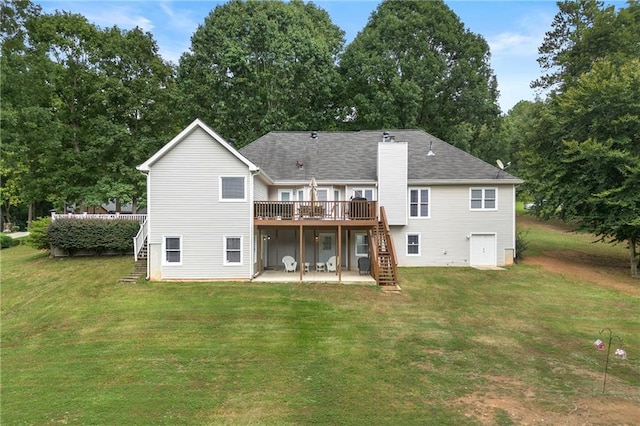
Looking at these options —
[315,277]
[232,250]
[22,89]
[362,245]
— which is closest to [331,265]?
[315,277]

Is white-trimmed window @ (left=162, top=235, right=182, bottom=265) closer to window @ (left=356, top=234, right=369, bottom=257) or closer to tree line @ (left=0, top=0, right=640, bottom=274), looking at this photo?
window @ (left=356, top=234, right=369, bottom=257)

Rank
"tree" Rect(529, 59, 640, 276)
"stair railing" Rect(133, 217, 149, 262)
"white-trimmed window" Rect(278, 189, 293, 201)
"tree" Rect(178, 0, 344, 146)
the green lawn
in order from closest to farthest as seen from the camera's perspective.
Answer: the green lawn, "tree" Rect(529, 59, 640, 276), "stair railing" Rect(133, 217, 149, 262), "white-trimmed window" Rect(278, 189, 293, 201), "tree" Rect(178, 0, 344, 146)

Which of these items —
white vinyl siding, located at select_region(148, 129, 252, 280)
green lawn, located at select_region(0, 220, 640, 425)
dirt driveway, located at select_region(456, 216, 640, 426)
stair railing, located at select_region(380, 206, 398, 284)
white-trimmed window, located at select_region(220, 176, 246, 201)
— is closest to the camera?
dirt driveway, located at select_region(456, 216, 640, 426)

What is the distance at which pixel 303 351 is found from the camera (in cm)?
956

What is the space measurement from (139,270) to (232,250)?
4445 millimetres

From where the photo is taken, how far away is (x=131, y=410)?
22.5 ft

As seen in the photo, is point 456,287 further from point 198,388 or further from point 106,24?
point 106,24

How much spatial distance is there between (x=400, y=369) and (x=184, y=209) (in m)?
12.0

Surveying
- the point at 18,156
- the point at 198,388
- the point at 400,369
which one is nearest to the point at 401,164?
the point at 400,369

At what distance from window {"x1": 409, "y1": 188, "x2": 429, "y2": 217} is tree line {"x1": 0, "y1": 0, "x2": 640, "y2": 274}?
21.4ft

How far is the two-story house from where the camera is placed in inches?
665

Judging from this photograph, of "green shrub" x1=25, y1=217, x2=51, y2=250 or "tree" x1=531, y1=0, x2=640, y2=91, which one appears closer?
"green shrub" x1=25, y1=217, x2=51, y2=250

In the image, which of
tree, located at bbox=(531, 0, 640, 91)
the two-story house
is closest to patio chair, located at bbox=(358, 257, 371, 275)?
the two-story house

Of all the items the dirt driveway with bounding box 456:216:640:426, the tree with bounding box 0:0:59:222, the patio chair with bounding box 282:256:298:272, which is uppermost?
the tree with bounding box 0:0:59:222
